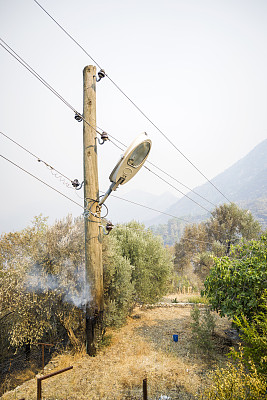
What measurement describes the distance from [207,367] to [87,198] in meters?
5.68

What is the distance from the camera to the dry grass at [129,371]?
5133 mm

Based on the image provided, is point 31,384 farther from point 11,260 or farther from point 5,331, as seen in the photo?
point 11,260

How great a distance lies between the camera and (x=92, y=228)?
6.53m

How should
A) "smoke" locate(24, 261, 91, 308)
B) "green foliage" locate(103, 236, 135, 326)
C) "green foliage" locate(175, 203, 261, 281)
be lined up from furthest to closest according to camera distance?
"green foliage" locate(175, 203, 261, 281), "green foliage" locate(103, 236, 135, 326), "smoke" locate(24, 261, 91, 308)

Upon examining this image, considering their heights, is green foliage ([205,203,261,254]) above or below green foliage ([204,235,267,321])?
above

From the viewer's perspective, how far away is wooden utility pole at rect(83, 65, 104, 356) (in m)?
6.47

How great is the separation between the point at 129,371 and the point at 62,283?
300cm

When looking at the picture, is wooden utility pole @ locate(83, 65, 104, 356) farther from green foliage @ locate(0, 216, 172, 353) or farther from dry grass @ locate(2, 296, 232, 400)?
dry grass @ locate(2, 296, 232, 400)

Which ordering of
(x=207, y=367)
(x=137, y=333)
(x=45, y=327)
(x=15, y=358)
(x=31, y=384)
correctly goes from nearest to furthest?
(x=31, y=384) → (x=207, y=367) → (x=45, y=327) → (x=15, y=358) → (x=137, y=333)

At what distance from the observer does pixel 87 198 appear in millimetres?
6594

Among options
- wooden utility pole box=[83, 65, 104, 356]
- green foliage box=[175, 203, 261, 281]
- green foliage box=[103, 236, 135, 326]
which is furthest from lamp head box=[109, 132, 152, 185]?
green foliage box=[175, 203, 261, 281]

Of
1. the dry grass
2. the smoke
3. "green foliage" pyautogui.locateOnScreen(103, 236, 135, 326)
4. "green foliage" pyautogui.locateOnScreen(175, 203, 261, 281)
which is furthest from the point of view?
"green foliage" pyautogui.locateOnScreen(175, 203, 261, 281)

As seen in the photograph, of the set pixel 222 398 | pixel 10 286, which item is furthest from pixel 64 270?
pixel 222 398

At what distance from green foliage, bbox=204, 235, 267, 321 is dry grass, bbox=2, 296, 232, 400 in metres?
1.63
